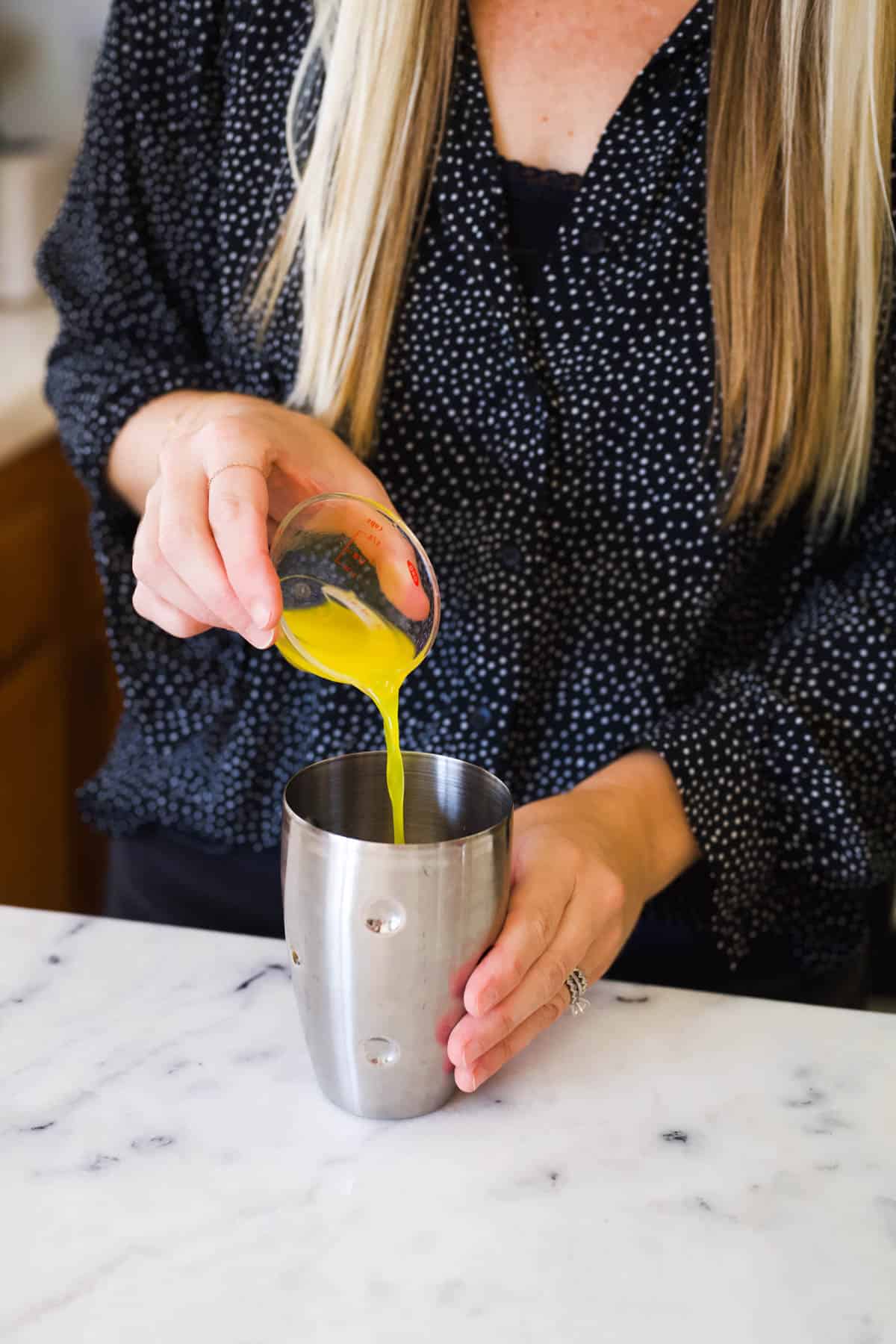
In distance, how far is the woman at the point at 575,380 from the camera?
942 millimetres

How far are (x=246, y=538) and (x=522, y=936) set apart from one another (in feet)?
0.75

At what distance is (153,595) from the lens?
Answer: 0.71m

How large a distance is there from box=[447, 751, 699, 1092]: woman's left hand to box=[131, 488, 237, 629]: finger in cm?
21

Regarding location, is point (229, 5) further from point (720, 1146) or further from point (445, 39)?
point (720, 1146)

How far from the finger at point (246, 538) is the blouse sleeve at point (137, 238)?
39 centimetres

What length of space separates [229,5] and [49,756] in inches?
45.3

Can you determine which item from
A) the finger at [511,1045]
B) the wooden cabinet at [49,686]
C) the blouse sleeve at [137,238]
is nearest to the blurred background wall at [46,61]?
the wooden cabinet at [49,686]

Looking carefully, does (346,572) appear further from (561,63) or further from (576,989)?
(561,63)

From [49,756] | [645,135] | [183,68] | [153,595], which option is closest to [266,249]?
[183,68]

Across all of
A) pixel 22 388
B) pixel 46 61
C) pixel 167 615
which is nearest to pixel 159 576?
pixel 167 615

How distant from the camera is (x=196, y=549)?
25.7 inches

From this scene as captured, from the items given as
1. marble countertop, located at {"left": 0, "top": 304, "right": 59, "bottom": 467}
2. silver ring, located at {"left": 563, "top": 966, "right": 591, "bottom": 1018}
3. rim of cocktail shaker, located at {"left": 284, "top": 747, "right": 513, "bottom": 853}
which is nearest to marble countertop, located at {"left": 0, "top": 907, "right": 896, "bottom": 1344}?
silver ring, located at {"left": 563, "top": 966, "right": 591, "bottom": 1018}

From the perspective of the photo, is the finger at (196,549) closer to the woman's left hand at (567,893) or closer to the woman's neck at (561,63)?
the woman's left hand at (567,893)

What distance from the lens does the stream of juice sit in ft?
2.29
